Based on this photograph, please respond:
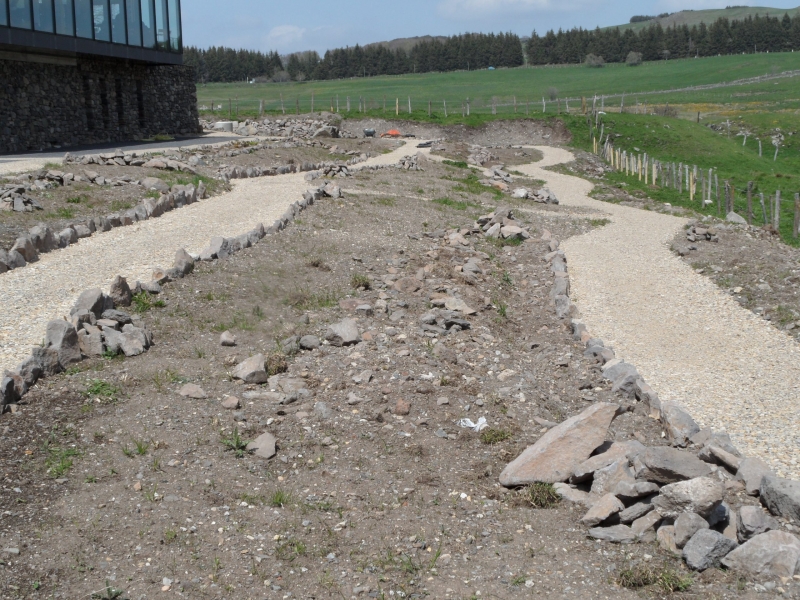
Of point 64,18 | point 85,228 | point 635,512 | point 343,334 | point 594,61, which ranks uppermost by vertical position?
point 594,61

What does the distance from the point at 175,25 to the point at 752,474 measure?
40051mm

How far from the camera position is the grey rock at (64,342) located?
9.73 m

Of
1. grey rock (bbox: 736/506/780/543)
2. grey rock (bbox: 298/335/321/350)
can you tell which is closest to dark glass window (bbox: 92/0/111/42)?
grey rock (bbox: 298/335/321/350)

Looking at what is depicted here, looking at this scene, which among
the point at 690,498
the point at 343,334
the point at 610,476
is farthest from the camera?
the point at 343,334

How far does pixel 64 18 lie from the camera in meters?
31.9

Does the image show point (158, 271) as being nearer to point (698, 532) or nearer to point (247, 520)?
point (247, 520)

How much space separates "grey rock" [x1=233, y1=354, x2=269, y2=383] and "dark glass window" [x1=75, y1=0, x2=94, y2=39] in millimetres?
27775

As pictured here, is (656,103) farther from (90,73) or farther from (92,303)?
(92,303)

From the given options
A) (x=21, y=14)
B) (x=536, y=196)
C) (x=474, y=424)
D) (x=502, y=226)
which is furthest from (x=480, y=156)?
(x=474, y=424)

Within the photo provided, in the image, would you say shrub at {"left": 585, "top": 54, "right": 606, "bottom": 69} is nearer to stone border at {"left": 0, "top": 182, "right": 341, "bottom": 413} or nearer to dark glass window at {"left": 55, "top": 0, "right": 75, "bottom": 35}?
dark glass window at {"left": 55, "top": 0, "right": 75, "bottom": 35}

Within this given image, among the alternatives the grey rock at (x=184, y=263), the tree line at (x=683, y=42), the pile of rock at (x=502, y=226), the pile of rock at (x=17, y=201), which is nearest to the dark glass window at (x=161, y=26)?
the pile of rock at (x=17, y=201)

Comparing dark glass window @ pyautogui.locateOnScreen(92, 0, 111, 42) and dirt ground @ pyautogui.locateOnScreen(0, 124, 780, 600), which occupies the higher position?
dark glass window @ pyautogui.locateOnScreen(92, 0, 111, 42)

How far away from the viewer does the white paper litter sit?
9.23 m

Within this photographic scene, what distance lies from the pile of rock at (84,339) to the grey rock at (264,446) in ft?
8.64
